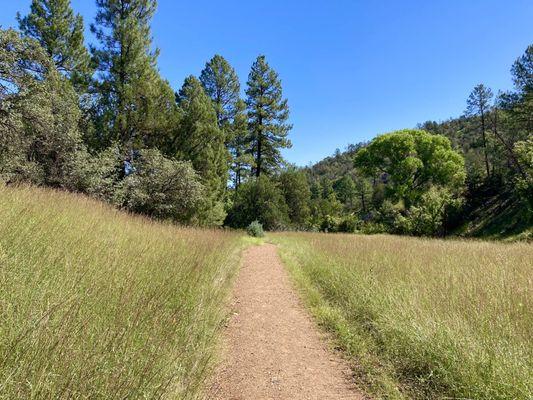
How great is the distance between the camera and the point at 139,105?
17609 mm

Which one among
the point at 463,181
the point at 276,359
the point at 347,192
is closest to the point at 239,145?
the point at 463,181

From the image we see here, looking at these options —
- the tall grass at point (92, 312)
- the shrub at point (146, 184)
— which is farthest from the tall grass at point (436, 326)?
the shrub at point (146, 184)

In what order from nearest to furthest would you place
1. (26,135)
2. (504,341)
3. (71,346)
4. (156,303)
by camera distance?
(71,346)
(504,341)
(156,303)
(26,135)

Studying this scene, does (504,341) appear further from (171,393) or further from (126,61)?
(126,61)

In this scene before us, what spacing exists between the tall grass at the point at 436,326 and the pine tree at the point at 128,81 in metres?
Result: 15.0

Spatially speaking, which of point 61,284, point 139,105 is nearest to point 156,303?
point 61,284

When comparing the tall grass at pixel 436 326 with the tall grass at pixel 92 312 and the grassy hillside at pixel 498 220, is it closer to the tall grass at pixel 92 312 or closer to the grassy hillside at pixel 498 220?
the tall grass at pixel 92 312

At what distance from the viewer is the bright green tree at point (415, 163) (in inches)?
1470

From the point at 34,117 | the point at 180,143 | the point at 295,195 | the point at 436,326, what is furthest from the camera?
the point at 295,195

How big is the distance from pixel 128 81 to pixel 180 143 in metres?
4.66

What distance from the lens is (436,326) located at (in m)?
3.71

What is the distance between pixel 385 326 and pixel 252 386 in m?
2.00

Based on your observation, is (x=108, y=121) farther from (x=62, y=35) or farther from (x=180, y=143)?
(x=62, y=35)

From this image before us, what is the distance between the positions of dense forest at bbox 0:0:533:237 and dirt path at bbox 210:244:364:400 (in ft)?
19.4
